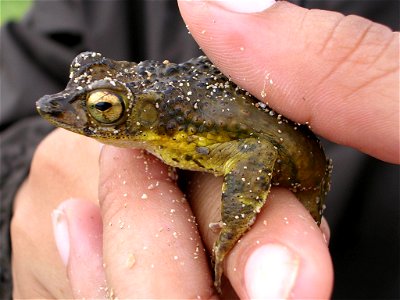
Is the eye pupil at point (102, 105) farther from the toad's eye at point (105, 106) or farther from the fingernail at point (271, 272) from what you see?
the fingernail at point (271, 272)

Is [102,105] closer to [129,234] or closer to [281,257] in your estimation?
[129,234]

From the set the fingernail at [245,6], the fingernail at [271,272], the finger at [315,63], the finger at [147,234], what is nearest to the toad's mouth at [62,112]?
the finger at [147,234]

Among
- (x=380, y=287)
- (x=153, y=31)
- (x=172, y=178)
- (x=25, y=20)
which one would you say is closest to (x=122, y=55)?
(x=153, y=31)

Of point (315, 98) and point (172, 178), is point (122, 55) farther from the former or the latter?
point (315, 98)

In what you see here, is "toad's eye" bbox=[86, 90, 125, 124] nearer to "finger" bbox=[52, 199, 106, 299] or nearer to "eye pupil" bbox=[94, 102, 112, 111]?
"eye pupil" bbox=[94, 102, 112, 111]

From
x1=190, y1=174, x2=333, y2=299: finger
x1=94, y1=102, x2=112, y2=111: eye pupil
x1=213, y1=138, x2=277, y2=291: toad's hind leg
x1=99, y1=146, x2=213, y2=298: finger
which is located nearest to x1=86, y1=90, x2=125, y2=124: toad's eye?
x1=94, y1=102, x2=112, y2=111: eye pupil
